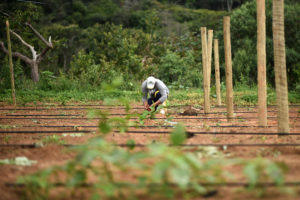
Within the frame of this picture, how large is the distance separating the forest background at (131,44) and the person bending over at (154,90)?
15.9ft

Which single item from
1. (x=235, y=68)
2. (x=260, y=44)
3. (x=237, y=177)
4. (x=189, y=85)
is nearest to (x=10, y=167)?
(x=237, y=177)

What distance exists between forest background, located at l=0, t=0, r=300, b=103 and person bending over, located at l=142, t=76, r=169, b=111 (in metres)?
4.85

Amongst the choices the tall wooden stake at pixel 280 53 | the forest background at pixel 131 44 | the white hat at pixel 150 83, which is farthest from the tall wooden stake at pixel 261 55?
the forest background at pixel 131 44

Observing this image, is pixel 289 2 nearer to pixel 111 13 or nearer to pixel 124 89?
pixel 124 89

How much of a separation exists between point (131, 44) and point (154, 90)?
29.1 ft

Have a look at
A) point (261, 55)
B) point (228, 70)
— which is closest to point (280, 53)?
point (261, 55)

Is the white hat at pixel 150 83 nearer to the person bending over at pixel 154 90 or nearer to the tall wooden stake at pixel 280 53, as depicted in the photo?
the person bending over at pixel 154 90

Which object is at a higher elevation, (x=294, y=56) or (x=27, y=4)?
(x=27, y=4)

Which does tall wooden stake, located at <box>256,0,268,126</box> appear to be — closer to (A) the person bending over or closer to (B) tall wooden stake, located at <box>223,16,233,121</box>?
(B) tall wooden stake, located at <box>223,16,233,121</box>

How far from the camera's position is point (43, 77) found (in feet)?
42.1

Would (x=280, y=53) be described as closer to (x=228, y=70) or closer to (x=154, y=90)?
(x=228, y=70)

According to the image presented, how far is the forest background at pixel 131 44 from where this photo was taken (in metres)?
13.2

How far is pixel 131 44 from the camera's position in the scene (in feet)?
53.6

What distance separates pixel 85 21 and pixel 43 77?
1223 centimetres
